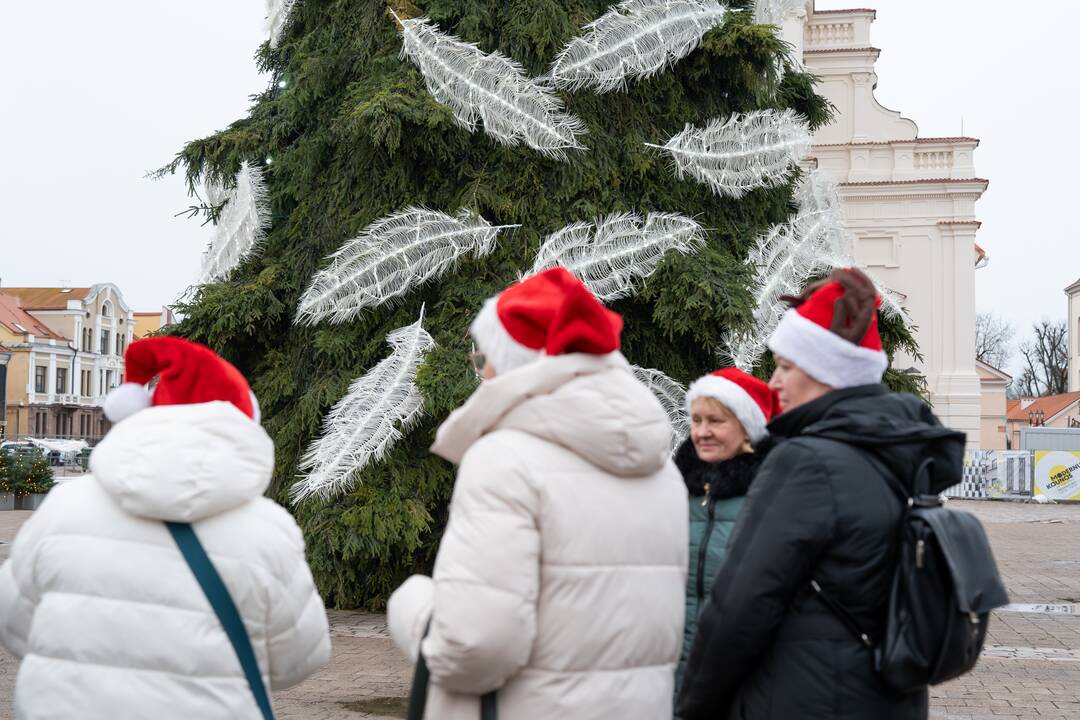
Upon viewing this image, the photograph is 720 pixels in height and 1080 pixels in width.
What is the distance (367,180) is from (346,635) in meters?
3.28

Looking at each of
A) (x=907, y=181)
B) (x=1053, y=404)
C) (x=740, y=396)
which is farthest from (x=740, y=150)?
(x=1053, y=404)

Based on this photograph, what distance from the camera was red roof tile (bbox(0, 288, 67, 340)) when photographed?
78963mm

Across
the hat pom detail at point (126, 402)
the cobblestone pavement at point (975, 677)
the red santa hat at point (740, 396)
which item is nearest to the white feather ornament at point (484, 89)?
the cobblestone pavement at point (975, 677)

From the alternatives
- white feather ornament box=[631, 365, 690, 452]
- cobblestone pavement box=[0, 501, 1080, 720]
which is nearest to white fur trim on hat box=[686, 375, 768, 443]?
cobblestone pavement box=[0, 501, 1080, 720]

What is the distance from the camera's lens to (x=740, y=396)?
4.06 m

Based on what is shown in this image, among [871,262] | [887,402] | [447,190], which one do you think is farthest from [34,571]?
[871,262]

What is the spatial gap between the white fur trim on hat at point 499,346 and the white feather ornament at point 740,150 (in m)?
5.81

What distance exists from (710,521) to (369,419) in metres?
4.25

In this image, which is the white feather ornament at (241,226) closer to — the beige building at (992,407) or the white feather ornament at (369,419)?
the white feather ornament at (369,419)

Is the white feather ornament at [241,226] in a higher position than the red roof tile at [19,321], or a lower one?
lower

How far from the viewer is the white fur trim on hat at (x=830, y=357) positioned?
2.88 meters

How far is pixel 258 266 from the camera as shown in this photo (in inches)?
359

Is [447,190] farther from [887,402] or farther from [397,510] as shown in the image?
[887,402]

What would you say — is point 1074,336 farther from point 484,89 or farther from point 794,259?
point 484,89
